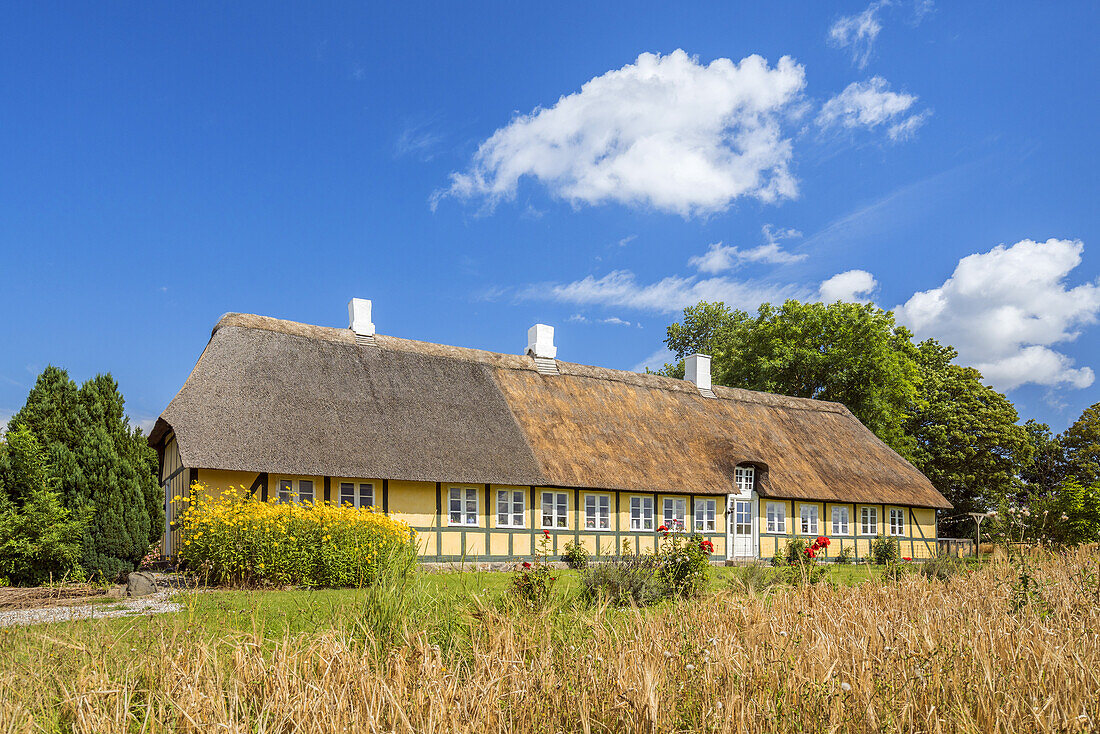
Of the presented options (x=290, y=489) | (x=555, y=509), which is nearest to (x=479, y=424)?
(x=555, y=509)

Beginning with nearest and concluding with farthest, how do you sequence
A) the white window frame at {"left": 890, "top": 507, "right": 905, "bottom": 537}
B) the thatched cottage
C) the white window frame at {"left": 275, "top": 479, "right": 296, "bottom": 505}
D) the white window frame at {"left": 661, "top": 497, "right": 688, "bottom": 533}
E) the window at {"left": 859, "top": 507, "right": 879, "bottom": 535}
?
1. the white window frame at {"left": 275, "top": 479, "right": 296, "bottom": 505}
2. the thatched cottage
3. the white window frame at {"left": 661, "top": 497, "right": 688, "bottom": 533}
4. the window at {"left": 859, "top": 507, "right": 879, "bottom": 535}
5. the white window frame at {"left": 890, "top": 507, "right": 905, "bottom": 537}

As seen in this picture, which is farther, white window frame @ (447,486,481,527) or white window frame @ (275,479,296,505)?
white window frame @ (447,486,481,527)

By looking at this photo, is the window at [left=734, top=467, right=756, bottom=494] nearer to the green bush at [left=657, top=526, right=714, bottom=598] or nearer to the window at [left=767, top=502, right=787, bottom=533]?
the window at [left=767, top=502, right=787, bottom=533]

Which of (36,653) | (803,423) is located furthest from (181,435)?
(803,423)

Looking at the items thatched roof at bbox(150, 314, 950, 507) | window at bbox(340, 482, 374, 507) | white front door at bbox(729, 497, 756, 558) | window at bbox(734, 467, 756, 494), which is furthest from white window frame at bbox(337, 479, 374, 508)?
window at bbox(734, 467, 756, 494)

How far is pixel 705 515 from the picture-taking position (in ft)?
72.7

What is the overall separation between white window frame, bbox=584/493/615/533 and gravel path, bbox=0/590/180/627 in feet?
35.5

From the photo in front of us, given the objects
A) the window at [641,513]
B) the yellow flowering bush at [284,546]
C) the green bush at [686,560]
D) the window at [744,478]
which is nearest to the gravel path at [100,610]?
the yellow flowering bush at [284,546]

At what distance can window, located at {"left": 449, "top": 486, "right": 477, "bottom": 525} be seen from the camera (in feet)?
60.1

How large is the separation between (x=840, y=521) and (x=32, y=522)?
2137 cm

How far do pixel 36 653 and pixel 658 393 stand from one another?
802 inches

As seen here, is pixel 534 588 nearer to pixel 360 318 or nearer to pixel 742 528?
pixel 360 318

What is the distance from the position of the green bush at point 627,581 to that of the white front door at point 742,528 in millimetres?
13477

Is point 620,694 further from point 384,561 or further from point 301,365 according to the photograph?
point 301,365
